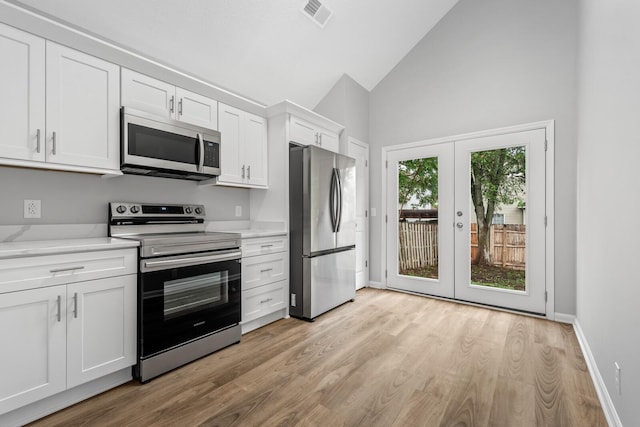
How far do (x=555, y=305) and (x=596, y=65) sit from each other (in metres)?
2.29

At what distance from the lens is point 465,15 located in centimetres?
379

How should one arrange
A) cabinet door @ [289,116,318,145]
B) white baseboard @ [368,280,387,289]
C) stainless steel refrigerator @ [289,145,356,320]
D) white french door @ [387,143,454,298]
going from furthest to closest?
white baseboard @ [368,280,387,289] < white french door @ [387,143,454,298] < cabinet door @ [289,116,318,145] < stainless steel refrigerator @ [289,145,356,320]

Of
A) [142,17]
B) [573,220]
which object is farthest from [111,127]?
[573,220]

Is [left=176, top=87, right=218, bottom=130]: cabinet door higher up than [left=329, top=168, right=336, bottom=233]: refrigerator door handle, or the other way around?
[left=176, top=87, right=218, bottom=130]: cabinet door

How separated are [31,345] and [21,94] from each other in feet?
4.56

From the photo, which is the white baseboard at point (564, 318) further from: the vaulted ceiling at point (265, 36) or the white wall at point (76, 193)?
the white wall at point (76, 193)

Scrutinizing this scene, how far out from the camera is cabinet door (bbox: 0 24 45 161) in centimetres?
172

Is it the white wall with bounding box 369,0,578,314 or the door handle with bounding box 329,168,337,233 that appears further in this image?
the door handle with bounding box 329,168,337,233

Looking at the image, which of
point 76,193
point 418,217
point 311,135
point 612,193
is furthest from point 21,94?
point 418,217

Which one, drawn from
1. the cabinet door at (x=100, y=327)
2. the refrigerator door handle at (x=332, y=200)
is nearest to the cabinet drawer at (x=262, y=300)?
the refrigerator door handle at (x=332, y=200)

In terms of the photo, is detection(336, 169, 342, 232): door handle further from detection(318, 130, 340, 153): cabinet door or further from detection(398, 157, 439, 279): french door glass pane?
detection(398, 157, 439, 279): french door glass pane

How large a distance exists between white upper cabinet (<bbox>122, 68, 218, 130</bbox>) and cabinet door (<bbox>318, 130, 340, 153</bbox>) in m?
1.33

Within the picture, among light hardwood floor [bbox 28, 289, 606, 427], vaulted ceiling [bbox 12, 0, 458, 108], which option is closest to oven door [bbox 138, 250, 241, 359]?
light hardwood floor [bbox 28, 289, 606, 427]

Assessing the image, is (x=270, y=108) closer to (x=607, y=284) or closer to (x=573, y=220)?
(x=607, y=284)
